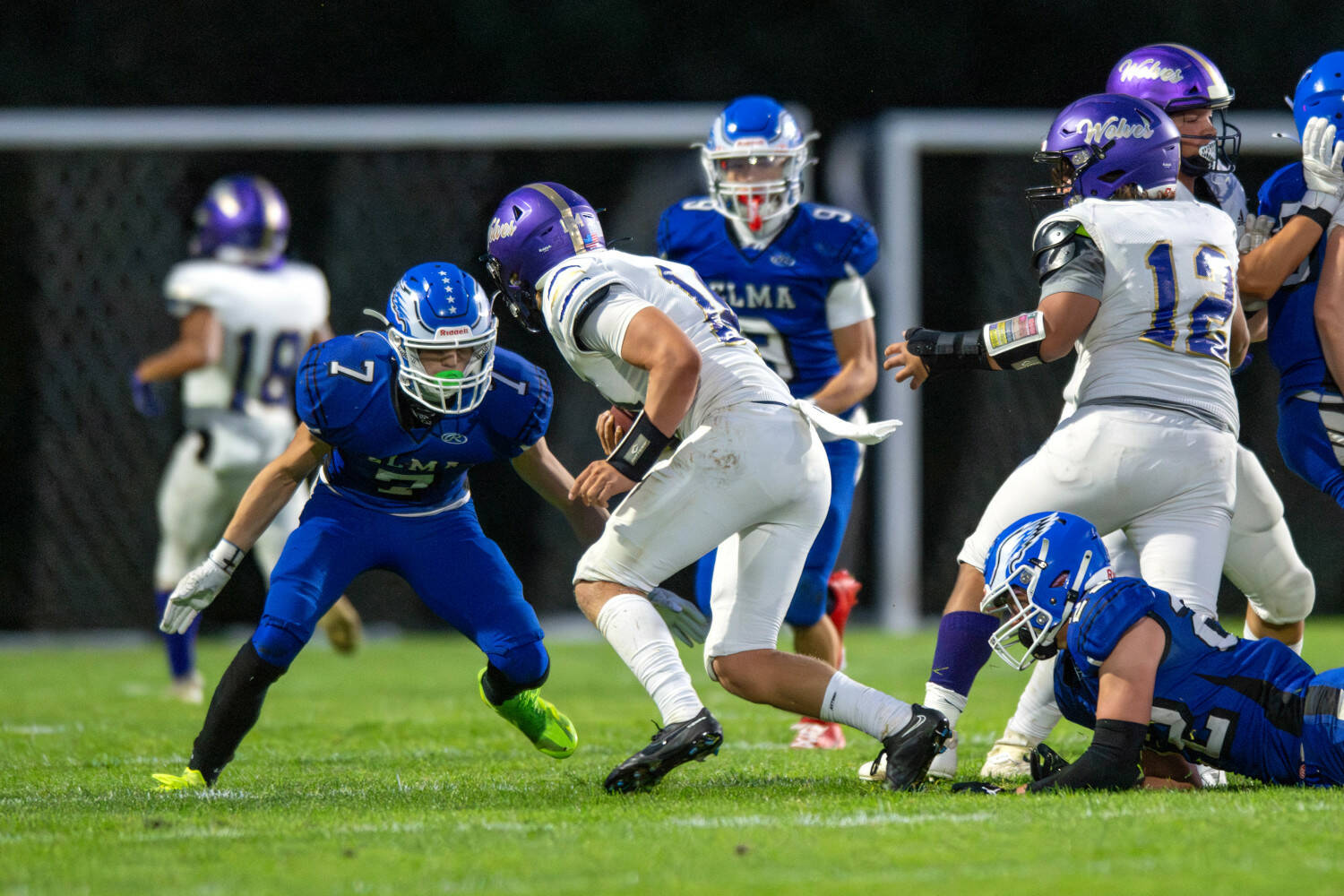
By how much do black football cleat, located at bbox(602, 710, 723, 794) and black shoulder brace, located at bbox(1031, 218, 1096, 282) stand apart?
134cm

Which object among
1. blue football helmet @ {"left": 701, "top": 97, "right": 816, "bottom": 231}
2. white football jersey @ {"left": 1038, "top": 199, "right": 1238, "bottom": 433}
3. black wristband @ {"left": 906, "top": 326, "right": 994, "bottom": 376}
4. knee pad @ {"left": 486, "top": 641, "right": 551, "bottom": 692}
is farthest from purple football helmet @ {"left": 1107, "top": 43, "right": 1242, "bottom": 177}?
knee pad @ {"left": 486, "top": 641, "right": 551, "bottom": 692}

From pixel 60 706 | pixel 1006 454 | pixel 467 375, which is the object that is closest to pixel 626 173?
pixel 1006 454

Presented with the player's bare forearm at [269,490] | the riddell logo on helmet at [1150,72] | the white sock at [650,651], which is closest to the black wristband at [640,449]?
the white sock at [650,651]

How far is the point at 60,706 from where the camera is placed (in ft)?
23.0

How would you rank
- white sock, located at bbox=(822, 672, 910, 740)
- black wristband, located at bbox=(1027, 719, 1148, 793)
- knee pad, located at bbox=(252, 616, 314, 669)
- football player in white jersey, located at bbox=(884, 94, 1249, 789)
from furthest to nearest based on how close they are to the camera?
knee pad, located at bbox=(252, 616, 314, 669) < football player in white jersey, located at bbox=(884, 94, 1249, 789) < white sock, located at bbox=(822, 672, 910, 740) < black wristband, located at bbox=(1027, 719, 1148, 793)

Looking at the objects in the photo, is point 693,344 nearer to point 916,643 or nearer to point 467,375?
point 467,375

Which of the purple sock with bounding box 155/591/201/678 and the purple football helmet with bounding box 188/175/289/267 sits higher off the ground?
the purple football helmet with bounding box 188/175/289/267

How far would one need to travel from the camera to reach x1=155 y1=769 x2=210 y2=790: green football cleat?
14.3ft

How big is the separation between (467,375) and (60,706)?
3.53 meters

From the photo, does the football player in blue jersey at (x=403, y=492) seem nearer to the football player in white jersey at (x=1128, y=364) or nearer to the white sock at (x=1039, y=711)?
the football player in white jersey at (x=1128, y=364)

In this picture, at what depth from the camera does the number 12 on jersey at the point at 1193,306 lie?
13.6ft

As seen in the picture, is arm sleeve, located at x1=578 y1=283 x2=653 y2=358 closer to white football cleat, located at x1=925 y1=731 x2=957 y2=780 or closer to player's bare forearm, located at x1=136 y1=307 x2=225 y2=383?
white football cleat, located at x1=925 y1=731 x2=957 y2=780

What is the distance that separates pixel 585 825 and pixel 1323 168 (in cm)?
269

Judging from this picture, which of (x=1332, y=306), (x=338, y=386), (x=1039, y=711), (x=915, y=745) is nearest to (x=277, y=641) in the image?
(x=338, y=386)
